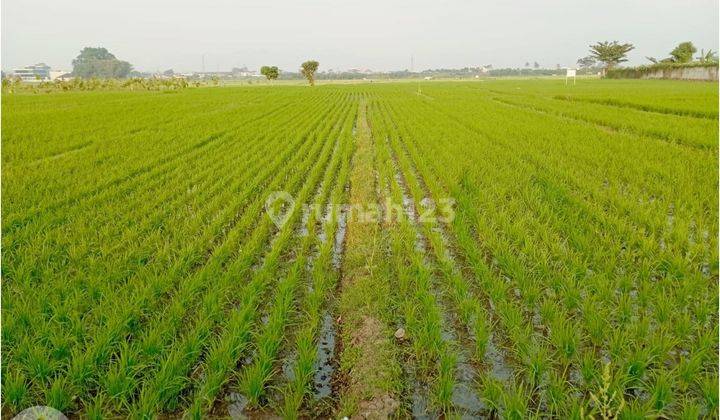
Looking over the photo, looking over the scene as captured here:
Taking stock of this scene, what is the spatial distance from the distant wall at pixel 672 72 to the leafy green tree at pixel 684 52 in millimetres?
5755

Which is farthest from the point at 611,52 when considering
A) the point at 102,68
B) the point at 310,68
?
the point at 102,68

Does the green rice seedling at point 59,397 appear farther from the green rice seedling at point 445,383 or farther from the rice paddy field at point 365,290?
the green rice seedling at point 445,383

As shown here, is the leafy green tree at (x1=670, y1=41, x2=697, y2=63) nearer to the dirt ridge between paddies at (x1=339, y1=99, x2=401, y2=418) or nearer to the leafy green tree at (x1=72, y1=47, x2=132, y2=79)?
the dirt ridge between paddies at (x1=339, y1=99, x2=401, y2=418)

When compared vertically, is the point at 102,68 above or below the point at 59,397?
above

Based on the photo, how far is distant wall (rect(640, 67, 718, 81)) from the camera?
35469 mm

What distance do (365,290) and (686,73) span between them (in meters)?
48.6

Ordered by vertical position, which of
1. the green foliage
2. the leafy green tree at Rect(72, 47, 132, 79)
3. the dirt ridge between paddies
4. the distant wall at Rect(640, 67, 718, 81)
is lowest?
the dirt ridge between paddies

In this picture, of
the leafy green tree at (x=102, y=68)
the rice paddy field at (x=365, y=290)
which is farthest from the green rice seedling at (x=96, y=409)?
the leafy green tree at (x=102, y=68)

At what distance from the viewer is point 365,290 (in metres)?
3.46

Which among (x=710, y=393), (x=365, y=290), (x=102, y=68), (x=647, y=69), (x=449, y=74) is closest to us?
(x=710, y=393)

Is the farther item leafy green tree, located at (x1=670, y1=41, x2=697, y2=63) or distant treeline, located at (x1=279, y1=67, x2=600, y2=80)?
distant treeline, located at (x1=279, y1=67, x2=600, y2=80)

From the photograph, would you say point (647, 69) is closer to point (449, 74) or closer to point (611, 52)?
point (611, 52)

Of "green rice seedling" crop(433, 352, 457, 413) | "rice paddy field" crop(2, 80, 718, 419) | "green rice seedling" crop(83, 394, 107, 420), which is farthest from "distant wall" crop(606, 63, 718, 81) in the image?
"green rice seedling" crop(83, 394, 107, 420)

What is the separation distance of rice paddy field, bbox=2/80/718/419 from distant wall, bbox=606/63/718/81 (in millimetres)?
37327
